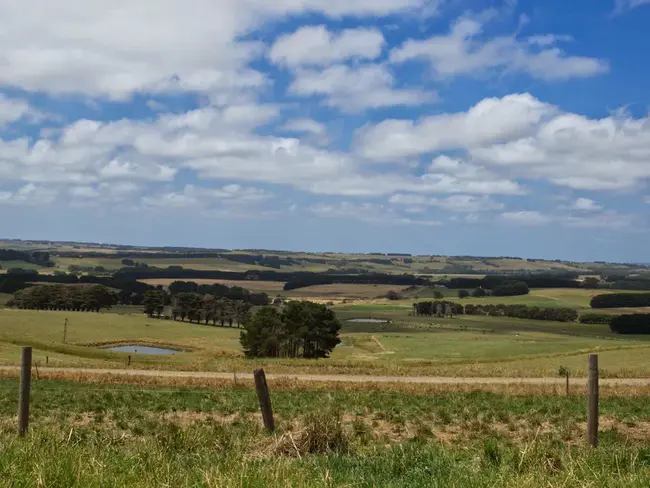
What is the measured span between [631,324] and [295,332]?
206ft

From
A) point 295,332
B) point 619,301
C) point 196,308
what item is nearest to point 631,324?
point 619,301

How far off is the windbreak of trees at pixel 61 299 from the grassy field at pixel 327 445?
411ft

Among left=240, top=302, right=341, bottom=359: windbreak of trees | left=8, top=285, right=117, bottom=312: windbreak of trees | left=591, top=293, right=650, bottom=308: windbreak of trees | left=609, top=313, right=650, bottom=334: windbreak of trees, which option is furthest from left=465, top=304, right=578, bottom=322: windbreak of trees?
left=8, top=285, right=117, bottom=312: windbreak of trees

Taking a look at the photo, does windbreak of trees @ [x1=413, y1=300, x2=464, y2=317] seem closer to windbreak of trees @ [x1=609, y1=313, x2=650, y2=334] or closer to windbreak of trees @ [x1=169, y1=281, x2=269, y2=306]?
windbreak of trees @ [x1=169, y1=281, x2=269, y2=306]

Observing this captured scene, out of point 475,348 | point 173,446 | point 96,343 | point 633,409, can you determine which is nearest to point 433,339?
point 475,348

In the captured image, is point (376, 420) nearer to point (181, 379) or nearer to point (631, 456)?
point (631, 456)

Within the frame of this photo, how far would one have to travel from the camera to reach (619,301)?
512 ft

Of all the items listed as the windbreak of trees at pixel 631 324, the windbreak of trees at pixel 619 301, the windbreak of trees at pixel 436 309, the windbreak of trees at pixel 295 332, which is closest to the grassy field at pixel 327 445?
the windbreak of trees at pixel 295 332

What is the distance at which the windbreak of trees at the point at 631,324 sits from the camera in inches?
4525

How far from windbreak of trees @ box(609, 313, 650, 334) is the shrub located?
9809mm

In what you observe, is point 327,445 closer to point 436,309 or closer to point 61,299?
point 61,299

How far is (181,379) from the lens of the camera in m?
32.2

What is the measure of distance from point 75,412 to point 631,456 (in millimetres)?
14734

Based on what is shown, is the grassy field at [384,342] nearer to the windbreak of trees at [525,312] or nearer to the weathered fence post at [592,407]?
the windbreak of trees at [525,312]
